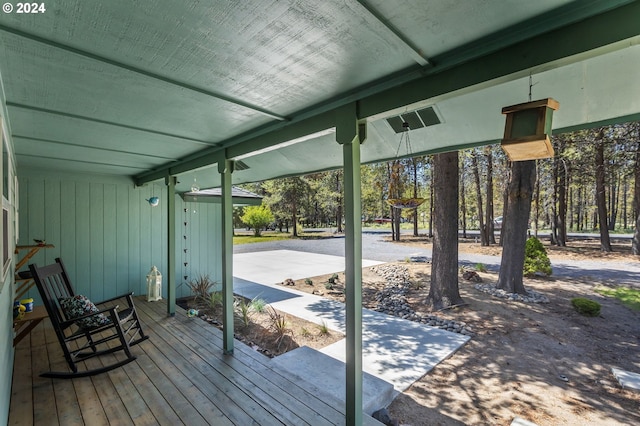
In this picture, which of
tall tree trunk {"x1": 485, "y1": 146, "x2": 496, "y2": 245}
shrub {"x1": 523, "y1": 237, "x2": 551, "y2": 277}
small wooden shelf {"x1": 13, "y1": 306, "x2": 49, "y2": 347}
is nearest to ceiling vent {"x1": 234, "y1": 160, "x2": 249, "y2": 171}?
small wooden shelf {"x1": 13, "y1": 306, "x2": 49, "y2": 347}

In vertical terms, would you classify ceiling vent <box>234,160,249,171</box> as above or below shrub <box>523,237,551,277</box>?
above

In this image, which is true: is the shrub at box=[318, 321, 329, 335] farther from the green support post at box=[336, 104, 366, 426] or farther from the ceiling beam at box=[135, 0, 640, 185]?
the ceiling beam at box=[135, 0, 640, 185]

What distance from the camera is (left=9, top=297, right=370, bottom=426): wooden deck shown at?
238 cm

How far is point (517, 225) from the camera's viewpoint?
738cm

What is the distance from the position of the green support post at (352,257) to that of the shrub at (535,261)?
8349 mm

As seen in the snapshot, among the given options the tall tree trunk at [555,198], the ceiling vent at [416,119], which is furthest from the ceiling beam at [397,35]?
the tall tree trunk at [555,198]

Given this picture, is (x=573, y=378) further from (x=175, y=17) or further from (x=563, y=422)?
(x=175, y=17)

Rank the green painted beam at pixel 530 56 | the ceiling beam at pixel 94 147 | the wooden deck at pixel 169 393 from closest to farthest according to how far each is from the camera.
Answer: the green painted beam at pixel 530 56
the wooden deck at pixel 169 393
the ceiling beam at pixel 94 147

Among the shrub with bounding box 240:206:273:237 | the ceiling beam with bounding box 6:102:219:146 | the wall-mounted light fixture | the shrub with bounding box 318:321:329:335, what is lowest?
the shrub with bounding box 318:321:329:335

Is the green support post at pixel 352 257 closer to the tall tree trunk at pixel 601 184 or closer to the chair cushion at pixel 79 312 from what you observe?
the chair cushion at pixel 79 312

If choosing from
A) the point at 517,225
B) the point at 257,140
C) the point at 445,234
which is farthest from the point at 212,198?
the point at 517,225

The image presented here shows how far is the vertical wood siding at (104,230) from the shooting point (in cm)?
507

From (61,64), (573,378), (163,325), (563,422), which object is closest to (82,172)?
(163,325)

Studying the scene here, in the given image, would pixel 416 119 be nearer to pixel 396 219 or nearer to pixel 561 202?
pixel 561 202
